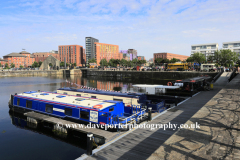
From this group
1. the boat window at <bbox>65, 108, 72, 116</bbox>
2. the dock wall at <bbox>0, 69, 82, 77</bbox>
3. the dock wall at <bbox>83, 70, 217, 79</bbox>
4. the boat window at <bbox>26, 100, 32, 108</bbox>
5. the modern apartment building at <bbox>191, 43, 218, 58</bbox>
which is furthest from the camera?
the modern apartment building at <bbox>191, 43, 218, 58</bbox>

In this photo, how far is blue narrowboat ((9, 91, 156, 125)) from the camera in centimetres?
1644

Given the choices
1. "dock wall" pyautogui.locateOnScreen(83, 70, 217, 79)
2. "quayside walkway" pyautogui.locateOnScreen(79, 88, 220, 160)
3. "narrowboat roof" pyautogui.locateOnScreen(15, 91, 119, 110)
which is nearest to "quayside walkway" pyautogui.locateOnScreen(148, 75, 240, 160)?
"quayside walkway" pyautogui.locateOnScreen(79, 88, 220, 160)

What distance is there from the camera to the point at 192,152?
9320 mm

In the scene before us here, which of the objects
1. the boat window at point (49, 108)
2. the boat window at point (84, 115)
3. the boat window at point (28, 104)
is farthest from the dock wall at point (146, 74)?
the boat window at point (28, 104)

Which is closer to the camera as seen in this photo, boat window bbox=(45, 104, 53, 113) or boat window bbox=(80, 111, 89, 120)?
boat window bbox=(80, 111, 89, 120)

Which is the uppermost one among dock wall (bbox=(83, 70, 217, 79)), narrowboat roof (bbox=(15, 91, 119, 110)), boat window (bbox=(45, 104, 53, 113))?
dock wall (bbox=(83, 70, 217, 79))

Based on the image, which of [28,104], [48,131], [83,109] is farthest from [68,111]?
[28,104]

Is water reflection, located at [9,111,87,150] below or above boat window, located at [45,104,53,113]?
below

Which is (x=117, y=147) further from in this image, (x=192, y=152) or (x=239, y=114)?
(x=239, y=114)

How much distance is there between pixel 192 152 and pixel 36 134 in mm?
16828

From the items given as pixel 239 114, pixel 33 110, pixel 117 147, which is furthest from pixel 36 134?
pixel 239 114

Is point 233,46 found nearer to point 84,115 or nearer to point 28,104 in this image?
point 84,115

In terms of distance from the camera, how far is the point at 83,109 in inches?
696

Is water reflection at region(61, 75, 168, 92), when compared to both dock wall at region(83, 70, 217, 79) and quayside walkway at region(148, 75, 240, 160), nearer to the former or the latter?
dock wall at region(83, 70, 217, 79)
